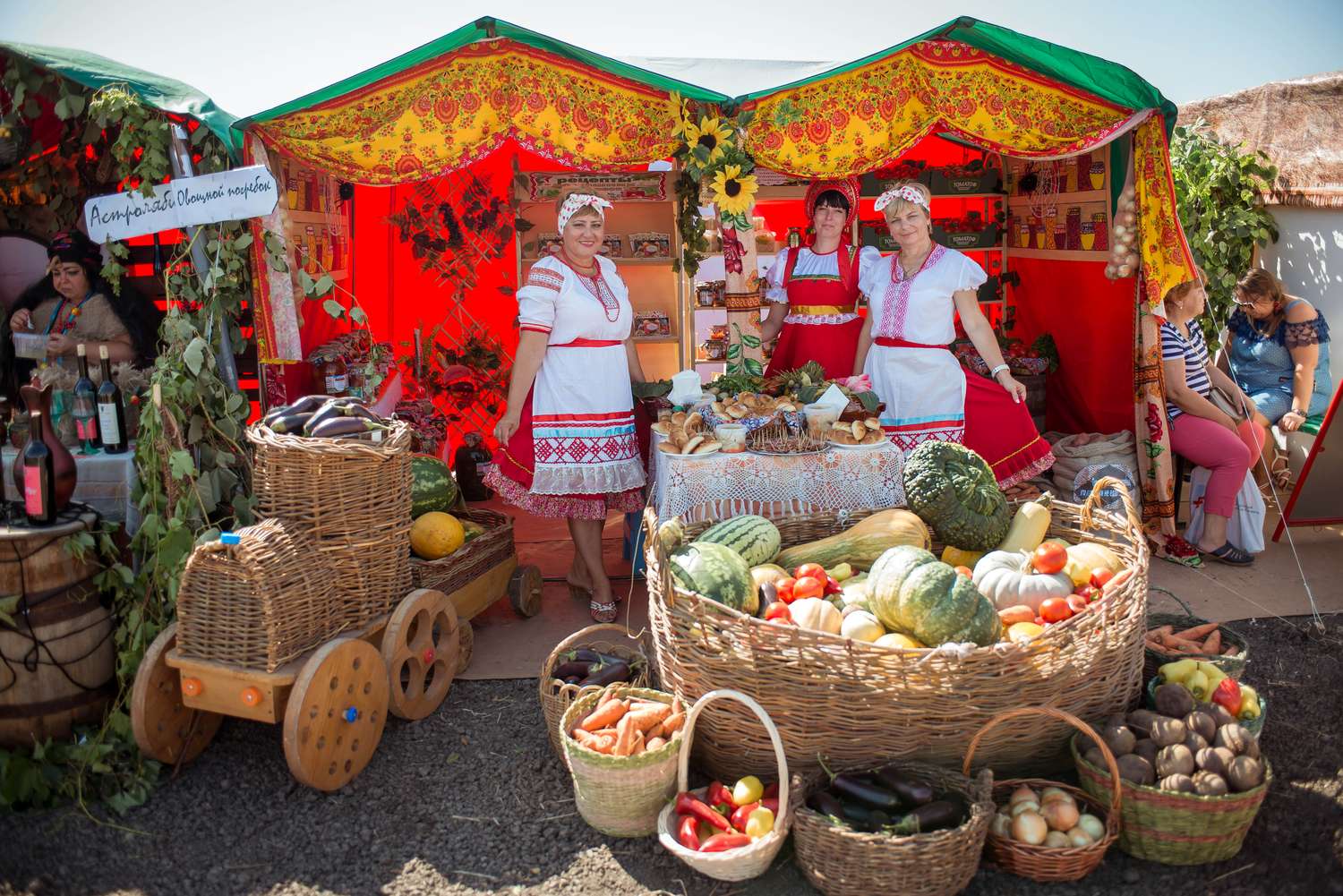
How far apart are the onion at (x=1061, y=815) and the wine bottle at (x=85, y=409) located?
359 cm

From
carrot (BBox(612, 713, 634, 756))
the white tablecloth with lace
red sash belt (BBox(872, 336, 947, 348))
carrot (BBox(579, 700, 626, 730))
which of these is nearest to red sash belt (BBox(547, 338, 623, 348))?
the white tablecloth with lace

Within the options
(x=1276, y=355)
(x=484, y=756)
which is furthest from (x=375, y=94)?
(x=1276, y=355)

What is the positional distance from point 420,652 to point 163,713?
0.87m

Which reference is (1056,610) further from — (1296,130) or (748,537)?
(1296,130)

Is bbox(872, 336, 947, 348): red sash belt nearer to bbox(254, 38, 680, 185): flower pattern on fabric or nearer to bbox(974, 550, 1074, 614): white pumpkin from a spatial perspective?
bbox(254, 38, 680, 185): flower pattern on fabric

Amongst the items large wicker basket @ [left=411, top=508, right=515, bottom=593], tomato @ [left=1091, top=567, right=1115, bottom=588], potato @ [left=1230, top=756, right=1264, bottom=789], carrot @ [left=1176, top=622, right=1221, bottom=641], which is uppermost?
tomato @ [left=1091, top=567, right=1115, bottom=588]

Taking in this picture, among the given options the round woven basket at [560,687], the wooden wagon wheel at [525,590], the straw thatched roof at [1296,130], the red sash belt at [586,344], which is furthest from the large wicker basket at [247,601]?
the straw thatched roof at [1296,130]

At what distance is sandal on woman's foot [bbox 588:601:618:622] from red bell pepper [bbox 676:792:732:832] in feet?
6.23

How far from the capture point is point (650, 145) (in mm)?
5137

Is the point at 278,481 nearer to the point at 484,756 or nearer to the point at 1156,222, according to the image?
the point at 484,756

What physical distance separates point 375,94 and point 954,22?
8.92 ft

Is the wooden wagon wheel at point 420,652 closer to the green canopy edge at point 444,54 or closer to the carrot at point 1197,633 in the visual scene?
the green canopy edge at point 444,54

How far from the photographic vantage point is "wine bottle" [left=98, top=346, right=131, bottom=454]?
3932 millimetres

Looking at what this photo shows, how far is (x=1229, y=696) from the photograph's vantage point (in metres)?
3.23
